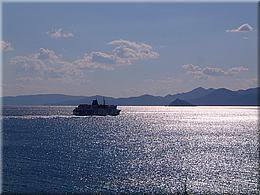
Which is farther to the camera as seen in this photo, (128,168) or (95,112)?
(95,112)

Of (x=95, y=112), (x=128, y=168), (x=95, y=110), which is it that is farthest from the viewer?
(x=95, y=112)

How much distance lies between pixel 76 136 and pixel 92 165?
4864 centimetres

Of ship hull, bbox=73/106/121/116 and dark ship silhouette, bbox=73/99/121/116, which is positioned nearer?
dark ship silhouette, bbox=73/99/121/116

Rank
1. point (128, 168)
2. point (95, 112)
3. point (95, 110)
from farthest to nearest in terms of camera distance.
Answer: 1. point (95, 112)
2. point (95, 110)
3. point (128, 168)

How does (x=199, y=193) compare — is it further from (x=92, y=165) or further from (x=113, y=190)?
(x=92, y=165)

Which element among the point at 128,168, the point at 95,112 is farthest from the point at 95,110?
the point at 128,168

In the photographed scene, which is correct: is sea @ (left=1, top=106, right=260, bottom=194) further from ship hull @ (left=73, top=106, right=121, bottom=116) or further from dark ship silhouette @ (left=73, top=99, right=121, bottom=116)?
ship hull @ (left=73, top=106, right=121, bottom=116)

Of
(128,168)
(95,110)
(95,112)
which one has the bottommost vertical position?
(128,168)

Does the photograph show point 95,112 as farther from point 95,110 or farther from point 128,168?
point 128,168

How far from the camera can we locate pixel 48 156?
70250 millimetres

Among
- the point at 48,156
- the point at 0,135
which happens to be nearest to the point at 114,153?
the point at 48,156

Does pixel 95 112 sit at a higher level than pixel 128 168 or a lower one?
higher

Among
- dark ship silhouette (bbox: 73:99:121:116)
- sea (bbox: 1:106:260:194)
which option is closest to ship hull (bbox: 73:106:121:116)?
dark ship silhouette (bbox: 73:99:121:116)

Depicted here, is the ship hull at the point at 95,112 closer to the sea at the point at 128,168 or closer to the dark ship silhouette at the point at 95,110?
the dark ship silhouette at the point at 95,110
